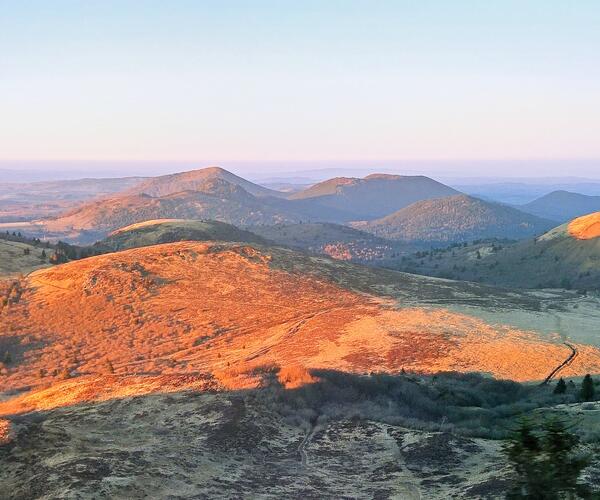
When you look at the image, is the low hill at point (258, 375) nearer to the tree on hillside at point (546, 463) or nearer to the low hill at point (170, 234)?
the tree on hillside at point (546, 463)

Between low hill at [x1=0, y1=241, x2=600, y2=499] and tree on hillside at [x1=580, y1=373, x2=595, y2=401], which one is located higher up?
tree on hillside at [x1=580, y1=373, x2=595, y2=401]

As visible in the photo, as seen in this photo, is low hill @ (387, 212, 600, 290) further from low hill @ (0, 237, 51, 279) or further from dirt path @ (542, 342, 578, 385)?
low hill @ (0, 237, 51, 279)

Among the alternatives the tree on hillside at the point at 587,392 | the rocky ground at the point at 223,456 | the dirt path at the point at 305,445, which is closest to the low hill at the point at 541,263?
the tree on hillside at the point at 587,392

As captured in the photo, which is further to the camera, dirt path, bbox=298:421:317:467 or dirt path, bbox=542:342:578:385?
dirt path, bbox=542:342:578:385

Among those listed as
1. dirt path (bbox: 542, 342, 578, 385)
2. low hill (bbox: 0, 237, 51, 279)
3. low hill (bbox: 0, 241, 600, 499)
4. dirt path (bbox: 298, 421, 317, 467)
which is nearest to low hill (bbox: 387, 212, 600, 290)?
low hill (bbox: 0, 241, 600, 499)

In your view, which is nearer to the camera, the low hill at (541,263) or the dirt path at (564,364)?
the dirt path at (564,364)

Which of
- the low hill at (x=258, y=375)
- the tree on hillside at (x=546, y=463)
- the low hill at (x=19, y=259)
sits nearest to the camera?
the tree on hillside at (x=546, y=463)

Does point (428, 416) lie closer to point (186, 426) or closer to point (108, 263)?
point (186, 426)
